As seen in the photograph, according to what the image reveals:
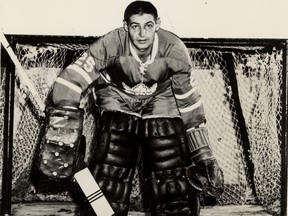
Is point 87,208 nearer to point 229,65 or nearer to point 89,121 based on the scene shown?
point 89,121

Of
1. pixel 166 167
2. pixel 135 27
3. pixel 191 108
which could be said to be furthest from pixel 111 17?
pixel 166 167

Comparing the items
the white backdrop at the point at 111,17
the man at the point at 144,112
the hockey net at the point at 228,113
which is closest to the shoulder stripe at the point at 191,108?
the man at the point at 144,112

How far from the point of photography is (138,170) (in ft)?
5.49

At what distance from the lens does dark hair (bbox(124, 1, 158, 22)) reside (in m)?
1.56

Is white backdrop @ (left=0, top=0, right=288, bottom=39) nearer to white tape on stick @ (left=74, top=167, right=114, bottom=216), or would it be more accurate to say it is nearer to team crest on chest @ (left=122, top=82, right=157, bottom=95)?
team crest on chest @ (left=122, top=82, right=157, bottom=95)

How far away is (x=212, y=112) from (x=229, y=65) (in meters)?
0.16

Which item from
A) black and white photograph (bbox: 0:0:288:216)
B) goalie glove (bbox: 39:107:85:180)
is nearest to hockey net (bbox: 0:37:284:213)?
black and white photograph (bbox: 0:0:288:216)

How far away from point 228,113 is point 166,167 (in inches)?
12.3

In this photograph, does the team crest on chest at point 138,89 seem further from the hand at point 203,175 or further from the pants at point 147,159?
the hand at point 203,175

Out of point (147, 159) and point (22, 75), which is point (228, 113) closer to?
point (147, 159)

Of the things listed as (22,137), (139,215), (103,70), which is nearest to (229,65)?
(103,70)

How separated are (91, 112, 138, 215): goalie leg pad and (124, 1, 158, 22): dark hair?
29 cm

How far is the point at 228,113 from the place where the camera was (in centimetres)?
174

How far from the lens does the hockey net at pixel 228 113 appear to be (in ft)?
5.49
